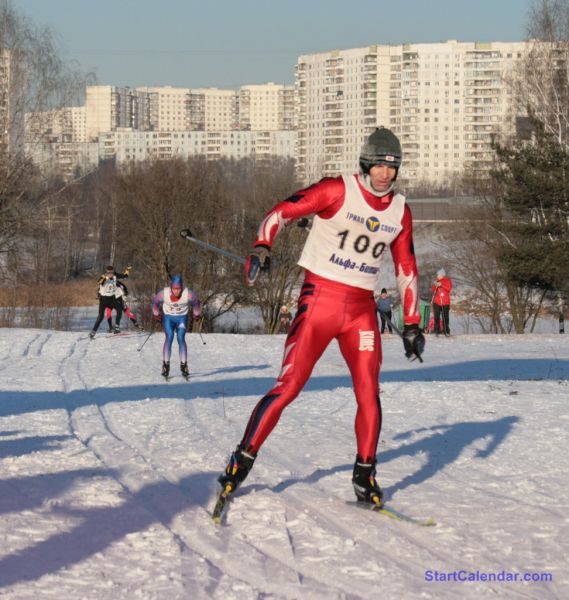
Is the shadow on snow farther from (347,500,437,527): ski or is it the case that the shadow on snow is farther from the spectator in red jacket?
the spectator in red jacket

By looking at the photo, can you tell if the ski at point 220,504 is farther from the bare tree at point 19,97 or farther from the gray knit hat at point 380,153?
the bare tree at point 19,97

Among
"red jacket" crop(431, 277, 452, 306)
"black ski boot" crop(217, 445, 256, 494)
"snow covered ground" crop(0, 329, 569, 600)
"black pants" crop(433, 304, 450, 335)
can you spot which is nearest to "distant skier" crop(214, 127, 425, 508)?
"black ski boot" crop(217, 445, 256, 494)

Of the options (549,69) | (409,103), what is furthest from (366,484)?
(409,103)

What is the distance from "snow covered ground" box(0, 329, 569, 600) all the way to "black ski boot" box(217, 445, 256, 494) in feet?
0.45

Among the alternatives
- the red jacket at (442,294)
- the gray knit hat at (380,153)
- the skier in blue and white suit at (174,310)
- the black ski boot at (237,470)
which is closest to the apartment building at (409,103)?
the red jacket at (442,294)

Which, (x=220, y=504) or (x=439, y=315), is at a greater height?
(x=220, y=504)

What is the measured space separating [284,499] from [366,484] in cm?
49

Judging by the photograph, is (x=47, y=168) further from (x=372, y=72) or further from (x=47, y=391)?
(x=372, y=72)

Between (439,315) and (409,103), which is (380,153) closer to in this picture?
(439,315)

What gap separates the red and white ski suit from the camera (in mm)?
6094

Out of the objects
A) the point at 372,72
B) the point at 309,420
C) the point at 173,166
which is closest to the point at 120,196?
the point at 173,166

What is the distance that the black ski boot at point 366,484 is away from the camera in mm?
5992

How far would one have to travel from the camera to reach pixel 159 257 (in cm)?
4531

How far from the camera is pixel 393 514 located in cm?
581
